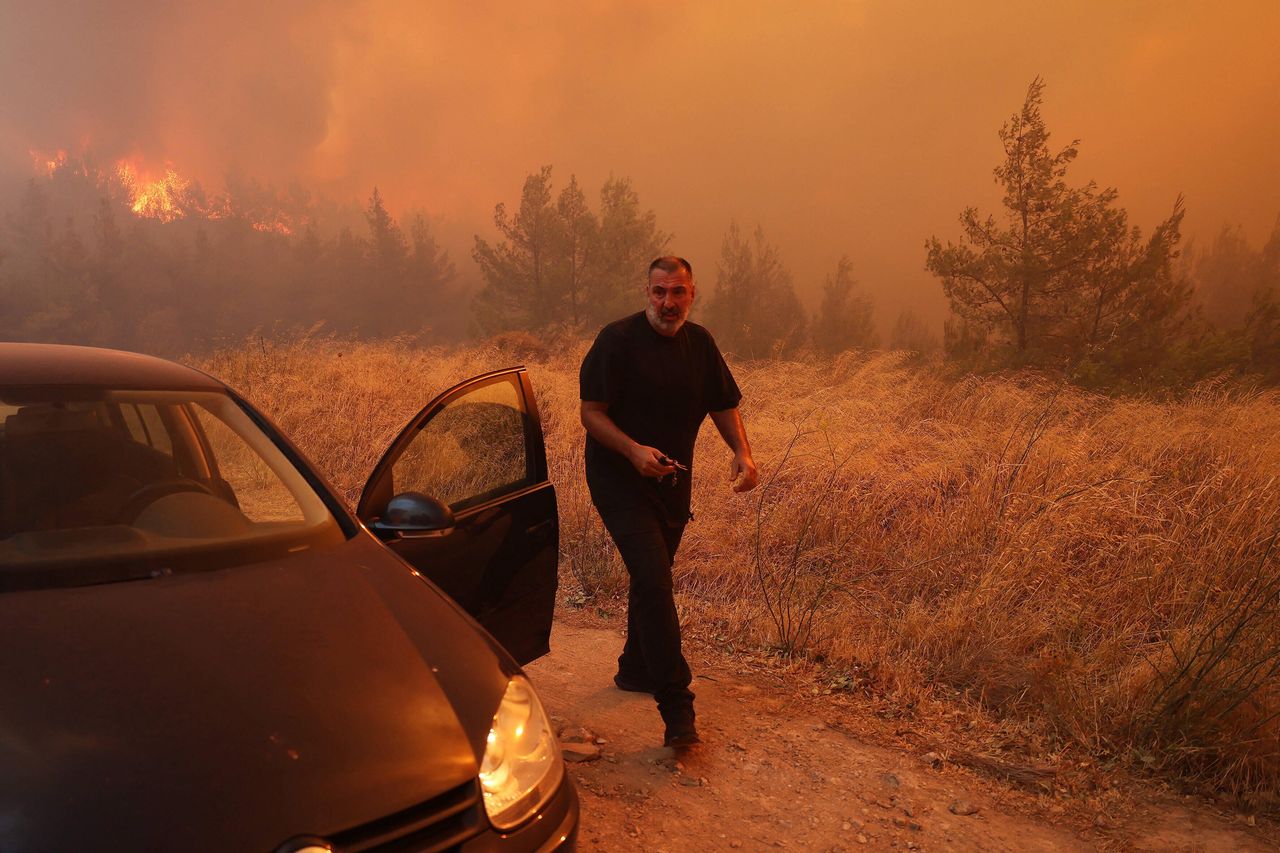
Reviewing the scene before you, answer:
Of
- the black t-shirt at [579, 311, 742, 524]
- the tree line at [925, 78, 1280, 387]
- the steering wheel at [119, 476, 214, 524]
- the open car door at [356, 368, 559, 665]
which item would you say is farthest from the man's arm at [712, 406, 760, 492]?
the tree line at [925, 78, 1280, 387]

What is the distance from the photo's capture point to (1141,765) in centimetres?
277

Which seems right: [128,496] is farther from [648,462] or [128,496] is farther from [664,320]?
[664,320]

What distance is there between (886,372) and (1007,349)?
4783 mm

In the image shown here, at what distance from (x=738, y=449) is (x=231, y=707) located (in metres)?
2.13

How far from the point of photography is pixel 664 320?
2.87 meters

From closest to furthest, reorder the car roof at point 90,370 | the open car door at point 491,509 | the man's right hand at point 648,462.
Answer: the car roof at point 90,370 < the open car door at point 491,509 < the man's right hand at point 648,462

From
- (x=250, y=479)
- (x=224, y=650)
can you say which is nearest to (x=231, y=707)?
(x=224, y=650)

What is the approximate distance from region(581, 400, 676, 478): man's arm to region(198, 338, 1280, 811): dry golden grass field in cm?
165

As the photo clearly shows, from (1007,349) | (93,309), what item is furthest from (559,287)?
(93,309)

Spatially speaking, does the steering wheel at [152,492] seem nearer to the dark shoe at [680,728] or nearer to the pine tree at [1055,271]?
the dark shoe at [680,728]

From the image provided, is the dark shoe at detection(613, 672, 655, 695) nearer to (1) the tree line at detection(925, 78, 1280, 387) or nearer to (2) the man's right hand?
(2) the man's right hand

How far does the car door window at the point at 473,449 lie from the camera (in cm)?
264

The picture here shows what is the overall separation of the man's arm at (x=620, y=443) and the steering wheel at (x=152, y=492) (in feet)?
4.02

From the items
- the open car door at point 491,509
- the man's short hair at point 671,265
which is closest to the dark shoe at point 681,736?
the open car door at point 491,509
